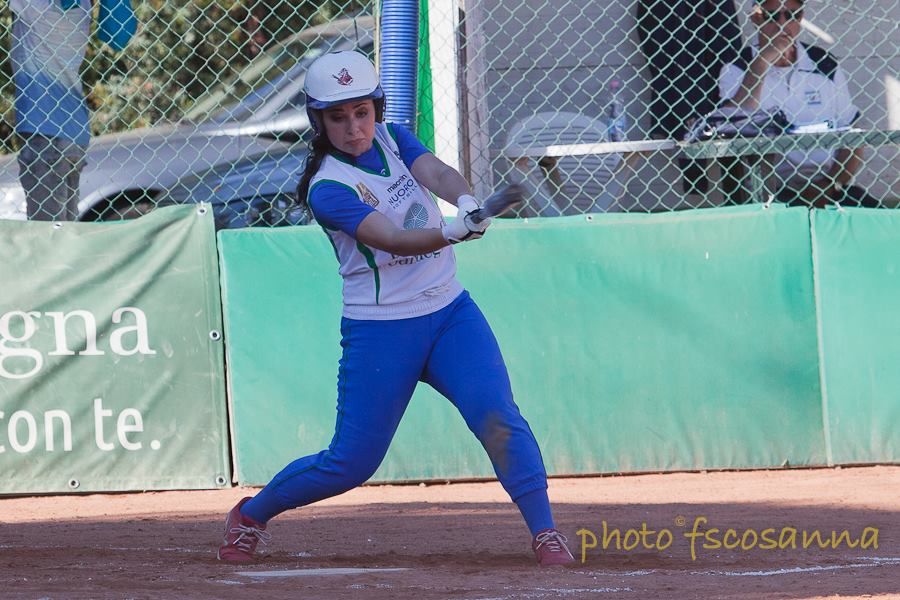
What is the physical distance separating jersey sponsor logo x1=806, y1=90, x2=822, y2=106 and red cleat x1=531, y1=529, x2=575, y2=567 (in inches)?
183

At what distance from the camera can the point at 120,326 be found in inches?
275

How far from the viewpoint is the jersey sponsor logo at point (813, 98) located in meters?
8.23

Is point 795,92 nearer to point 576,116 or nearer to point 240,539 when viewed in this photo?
point 576,116

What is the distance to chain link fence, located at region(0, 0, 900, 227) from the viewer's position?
24.7 feet

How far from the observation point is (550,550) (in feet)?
14.5

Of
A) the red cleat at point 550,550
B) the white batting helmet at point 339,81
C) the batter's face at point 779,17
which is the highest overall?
the batter's face at point 779,17

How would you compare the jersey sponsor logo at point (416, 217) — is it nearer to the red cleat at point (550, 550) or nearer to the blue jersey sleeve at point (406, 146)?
the blue jersey sleeve at point (406, 146)

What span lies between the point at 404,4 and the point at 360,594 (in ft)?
13.4

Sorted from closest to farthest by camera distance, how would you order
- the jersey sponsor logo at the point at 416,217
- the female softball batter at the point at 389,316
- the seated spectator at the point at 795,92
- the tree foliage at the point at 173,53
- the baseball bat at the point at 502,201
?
the baseball bat at the point at 502,201 → the female softball batter at the point at 389,316 → the jersey sponsor logo at the point at 416,217 → the seated spectator at the point at 795,92 → the tree foliage at the point at 173,53

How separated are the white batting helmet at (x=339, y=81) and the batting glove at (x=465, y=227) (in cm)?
63

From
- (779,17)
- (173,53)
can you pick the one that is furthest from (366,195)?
(173,53)

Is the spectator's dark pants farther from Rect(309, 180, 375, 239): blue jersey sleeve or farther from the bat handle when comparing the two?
the bat handle

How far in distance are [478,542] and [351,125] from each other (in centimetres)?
181

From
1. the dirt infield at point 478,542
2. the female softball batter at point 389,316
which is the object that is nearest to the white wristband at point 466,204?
the female softball batter at point 389,316
